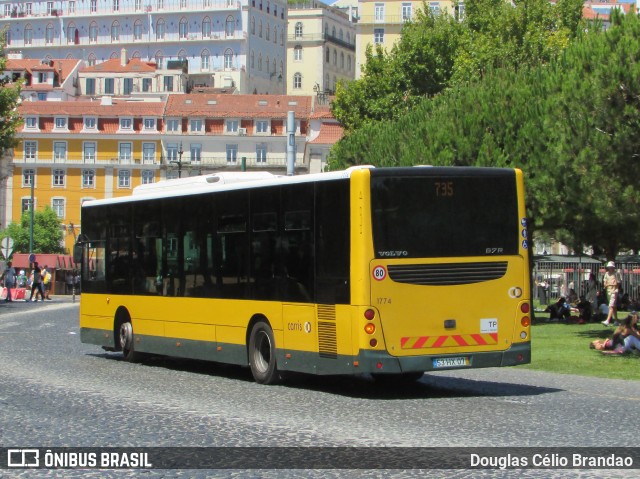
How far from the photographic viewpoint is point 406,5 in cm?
14562

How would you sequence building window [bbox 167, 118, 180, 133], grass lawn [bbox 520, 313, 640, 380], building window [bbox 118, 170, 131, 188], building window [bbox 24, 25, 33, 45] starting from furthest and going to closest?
building window [bbox 24, 25, 33, 45]
building window [bbox 167, 118, 180, 133]
building window [bbox 118, 170, 131, 188]
grass lawn [bbox 520, 313, 640, 380]

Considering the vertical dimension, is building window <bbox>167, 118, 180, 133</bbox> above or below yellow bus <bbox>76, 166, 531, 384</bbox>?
above

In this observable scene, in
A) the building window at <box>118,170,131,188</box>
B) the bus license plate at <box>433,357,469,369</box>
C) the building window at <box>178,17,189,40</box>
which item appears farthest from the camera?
the building window at <box>178,17,189,40</box>

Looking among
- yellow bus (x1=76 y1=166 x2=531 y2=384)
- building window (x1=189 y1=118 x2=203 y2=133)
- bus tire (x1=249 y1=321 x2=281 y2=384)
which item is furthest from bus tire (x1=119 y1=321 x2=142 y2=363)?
building window (x1=189 y1=118 x2=203 y2=133)

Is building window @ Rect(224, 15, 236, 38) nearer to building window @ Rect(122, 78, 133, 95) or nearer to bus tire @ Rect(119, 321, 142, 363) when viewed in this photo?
building window @ Rect(122, 78, 133, 95)

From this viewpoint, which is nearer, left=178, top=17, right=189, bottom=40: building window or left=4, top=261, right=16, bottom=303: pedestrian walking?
left=4, top=261, right=16, bottom=303: pedestrian walking

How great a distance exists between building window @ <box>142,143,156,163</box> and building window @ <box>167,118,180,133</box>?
8.54ft

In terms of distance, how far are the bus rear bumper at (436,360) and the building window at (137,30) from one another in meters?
160

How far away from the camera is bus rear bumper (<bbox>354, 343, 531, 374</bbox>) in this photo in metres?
16.5

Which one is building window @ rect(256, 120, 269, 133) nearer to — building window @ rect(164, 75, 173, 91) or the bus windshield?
building window @ rect(164, 75, 173, 91)

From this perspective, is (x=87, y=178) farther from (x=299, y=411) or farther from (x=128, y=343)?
(x=299, y=411)

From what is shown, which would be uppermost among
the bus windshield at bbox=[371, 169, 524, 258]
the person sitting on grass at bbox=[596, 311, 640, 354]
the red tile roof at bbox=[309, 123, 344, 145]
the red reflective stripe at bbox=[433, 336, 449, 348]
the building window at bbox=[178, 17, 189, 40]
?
the building window at bbox=[178, 17, 189, 40]

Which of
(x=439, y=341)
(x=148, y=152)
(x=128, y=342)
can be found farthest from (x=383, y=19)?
(x=439, y=341)

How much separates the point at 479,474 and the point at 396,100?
230ft
